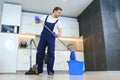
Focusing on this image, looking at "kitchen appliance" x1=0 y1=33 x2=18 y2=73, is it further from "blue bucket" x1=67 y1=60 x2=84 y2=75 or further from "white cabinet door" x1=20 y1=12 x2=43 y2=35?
"blue bucket" x1=67 y1=60 x2=84 y2=75

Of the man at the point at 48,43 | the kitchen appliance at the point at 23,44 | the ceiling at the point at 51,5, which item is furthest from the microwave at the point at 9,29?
the man at the point at 48,43

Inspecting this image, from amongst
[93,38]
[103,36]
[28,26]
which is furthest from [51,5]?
[103,36]

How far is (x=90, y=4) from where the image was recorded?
496cm

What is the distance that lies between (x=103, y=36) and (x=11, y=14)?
3021 mm

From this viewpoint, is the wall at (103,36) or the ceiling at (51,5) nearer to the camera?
the wall at (103,36)

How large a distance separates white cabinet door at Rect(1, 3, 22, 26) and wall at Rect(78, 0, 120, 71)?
244cm

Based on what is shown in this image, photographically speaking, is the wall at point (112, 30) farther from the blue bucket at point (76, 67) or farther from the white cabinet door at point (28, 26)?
the white cabinet door at point (28, 26)

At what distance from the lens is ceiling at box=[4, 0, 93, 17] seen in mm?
4820

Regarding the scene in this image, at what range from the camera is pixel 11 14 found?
15.7 ft

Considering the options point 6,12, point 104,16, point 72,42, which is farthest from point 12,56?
point 104,16

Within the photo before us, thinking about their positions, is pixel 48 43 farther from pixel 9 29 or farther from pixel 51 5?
pixel 51 5

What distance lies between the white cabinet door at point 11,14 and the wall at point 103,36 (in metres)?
2.44

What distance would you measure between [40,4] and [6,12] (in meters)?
1.16

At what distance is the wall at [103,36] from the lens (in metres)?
3.97
